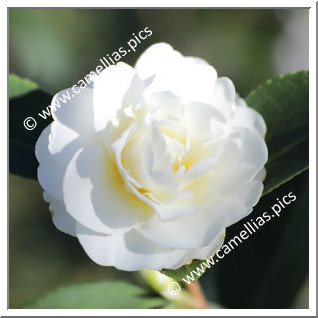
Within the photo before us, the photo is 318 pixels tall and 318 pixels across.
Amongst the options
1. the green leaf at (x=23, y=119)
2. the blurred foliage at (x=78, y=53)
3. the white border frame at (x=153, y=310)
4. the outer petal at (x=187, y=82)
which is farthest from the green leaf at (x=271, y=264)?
the green leaf at (x=23, y=119)

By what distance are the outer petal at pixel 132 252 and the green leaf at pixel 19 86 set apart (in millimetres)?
342

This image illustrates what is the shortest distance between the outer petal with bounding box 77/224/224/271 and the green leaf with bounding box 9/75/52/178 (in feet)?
0.82

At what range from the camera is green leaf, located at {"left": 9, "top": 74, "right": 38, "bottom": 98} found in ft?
3.27

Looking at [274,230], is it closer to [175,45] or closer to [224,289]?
[224,289]

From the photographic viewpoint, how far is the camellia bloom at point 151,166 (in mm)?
756

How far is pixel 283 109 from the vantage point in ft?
3.14

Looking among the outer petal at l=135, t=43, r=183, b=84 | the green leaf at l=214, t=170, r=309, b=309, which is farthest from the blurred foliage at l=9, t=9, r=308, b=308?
the outer petal at l=135, t=43, r=183, b=84

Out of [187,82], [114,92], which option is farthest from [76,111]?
[187,82]

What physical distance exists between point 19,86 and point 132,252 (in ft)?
1.37

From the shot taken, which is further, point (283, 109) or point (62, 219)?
point (283, 109)

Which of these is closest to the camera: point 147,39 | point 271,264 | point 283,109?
point 283,109

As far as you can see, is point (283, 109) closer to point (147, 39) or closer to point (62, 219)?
point (62, 219)

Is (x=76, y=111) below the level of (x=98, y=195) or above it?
above

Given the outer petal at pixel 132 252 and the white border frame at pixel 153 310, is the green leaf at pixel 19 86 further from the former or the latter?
the outer petal at pixel 132 252
